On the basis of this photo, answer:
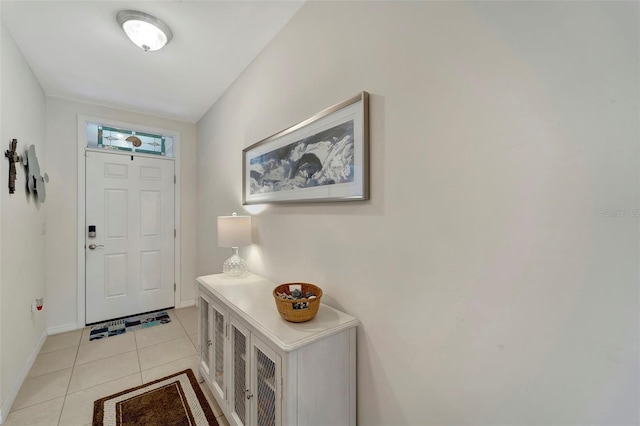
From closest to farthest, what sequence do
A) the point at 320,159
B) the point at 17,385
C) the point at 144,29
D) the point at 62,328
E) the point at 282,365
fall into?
the point at 282,365
the point at 320,159
the point at 144,29
the point at 17,385
the point at 62,328

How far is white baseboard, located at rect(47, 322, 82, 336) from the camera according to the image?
2812 mm

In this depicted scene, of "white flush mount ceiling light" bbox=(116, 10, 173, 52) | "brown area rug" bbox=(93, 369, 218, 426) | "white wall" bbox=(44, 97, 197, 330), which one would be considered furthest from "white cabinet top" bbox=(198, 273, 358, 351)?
"white wall" bbox=(44, 97, 197, 330)

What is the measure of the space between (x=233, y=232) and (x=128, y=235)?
6.69ft

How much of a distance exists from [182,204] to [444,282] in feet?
11.4

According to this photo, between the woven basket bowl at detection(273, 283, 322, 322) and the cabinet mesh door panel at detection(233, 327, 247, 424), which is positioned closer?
the woven basket bowl at detection(273, 283, 322, 322)

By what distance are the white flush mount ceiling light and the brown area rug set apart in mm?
2462

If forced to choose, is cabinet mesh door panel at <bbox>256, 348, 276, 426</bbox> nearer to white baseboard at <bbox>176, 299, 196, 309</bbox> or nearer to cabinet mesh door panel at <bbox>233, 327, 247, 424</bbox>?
cabinet mesh door panel at <bbox>233, 327, 247, 424</bbox>

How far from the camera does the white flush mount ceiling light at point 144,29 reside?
1688 millimetres

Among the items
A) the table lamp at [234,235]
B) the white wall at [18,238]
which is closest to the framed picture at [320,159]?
the table lamp at [234,235]

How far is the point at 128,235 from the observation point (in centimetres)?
323

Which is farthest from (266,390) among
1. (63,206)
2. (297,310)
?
(63,206)

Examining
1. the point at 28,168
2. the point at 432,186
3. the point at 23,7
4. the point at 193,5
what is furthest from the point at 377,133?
the point at 28,168

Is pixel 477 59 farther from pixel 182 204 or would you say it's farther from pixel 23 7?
pixel 182 204

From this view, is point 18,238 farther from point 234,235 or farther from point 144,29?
point 144,29
